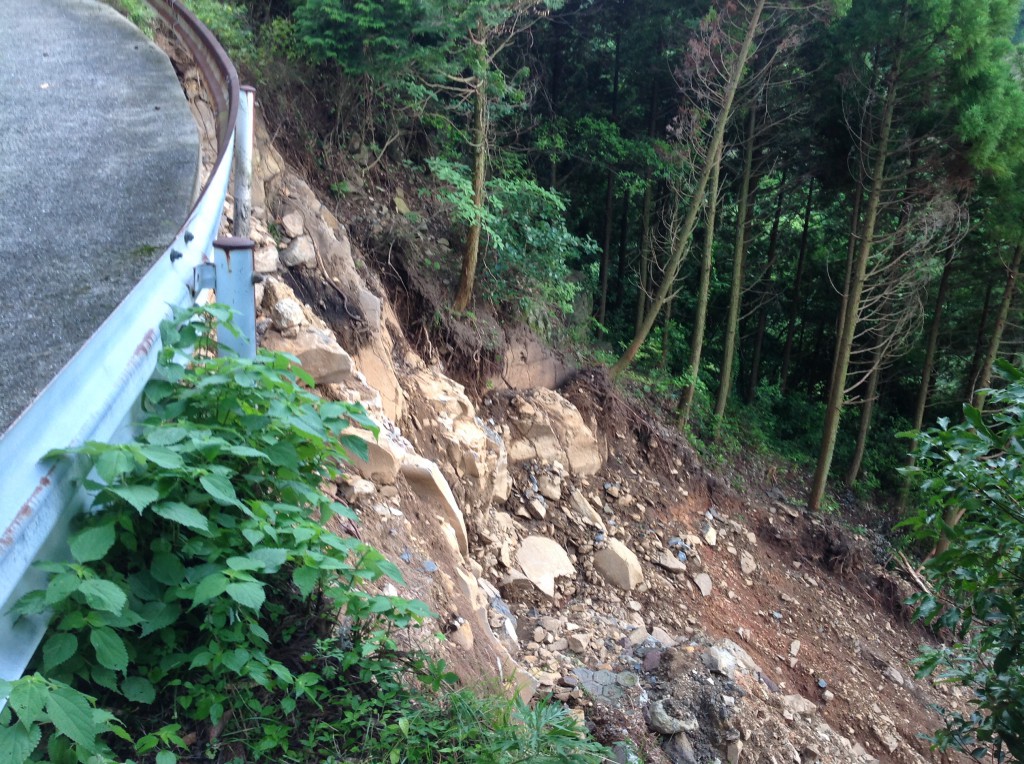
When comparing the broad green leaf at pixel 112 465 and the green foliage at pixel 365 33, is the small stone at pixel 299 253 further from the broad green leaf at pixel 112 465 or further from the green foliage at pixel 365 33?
the broad green leaf at pixel 112 465

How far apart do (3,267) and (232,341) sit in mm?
1265

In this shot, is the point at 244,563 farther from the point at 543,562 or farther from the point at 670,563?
the point at 670,563

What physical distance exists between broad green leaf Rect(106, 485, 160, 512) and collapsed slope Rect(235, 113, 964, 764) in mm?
1920

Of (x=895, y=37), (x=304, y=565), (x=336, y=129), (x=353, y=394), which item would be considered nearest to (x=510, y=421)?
(x=353, y=394)

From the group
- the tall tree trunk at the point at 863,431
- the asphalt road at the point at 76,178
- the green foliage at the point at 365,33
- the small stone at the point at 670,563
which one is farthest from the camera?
the tall tree trunk at the point at 863,431

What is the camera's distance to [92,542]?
191 centimetres

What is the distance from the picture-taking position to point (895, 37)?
35.8ft

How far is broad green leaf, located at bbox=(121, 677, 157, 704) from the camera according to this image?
200cm

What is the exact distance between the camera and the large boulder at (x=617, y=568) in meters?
7.82

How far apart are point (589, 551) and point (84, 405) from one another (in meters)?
6.61

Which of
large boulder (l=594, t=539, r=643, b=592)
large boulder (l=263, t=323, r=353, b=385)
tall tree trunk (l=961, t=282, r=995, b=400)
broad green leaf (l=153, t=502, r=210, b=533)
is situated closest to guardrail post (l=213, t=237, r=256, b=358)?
broad green leaf (l=153, t=502, r=210, b=533)

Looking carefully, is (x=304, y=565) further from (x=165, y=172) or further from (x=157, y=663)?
(x=165, y=172)

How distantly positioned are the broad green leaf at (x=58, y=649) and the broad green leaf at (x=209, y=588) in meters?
0.29

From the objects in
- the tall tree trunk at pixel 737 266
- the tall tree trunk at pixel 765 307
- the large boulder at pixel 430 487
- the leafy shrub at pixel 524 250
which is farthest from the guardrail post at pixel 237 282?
the tall tree trunk at pixel 765 307
